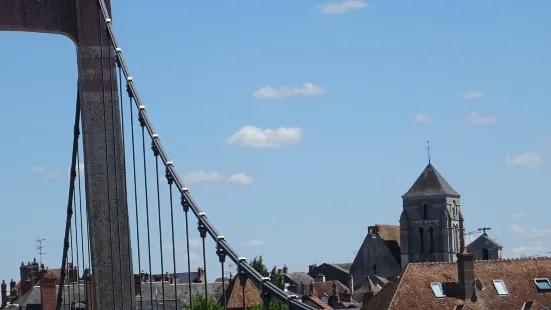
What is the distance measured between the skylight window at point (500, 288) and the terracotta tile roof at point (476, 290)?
11 centimetres

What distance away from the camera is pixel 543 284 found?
53781mm

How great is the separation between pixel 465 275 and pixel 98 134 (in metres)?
40.5

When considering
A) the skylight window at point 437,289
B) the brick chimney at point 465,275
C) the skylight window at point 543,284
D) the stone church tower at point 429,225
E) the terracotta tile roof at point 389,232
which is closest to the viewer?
the skylight window at point 437,289

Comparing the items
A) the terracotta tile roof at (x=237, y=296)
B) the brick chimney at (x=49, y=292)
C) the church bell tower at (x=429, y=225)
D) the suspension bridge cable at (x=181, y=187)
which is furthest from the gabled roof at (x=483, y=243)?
the suspension bridge cable at (x=181, y=187)

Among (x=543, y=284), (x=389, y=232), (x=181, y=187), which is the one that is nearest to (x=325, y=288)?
(x=389, y=232)

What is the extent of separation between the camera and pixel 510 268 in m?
54.5

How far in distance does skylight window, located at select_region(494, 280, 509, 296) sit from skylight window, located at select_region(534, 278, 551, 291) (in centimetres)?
135

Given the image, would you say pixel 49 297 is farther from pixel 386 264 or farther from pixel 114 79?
pixel 386 264

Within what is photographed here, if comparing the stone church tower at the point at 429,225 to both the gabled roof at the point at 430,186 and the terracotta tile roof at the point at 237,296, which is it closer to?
the gabled roof at the point at 430,186

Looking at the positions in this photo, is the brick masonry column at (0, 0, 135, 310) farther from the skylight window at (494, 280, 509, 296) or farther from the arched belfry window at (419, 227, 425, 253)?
the arched belfry window at (419, 227, 425, 253)

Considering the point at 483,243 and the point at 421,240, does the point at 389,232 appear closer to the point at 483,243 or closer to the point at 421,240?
the point at 421,240

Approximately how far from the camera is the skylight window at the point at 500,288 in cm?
5306

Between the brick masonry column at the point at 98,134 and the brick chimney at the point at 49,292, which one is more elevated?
the brick masonry column at the point at 98,134

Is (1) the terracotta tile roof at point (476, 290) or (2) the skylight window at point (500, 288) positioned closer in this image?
(1) the terracotta tile roof at point (476, 290)
